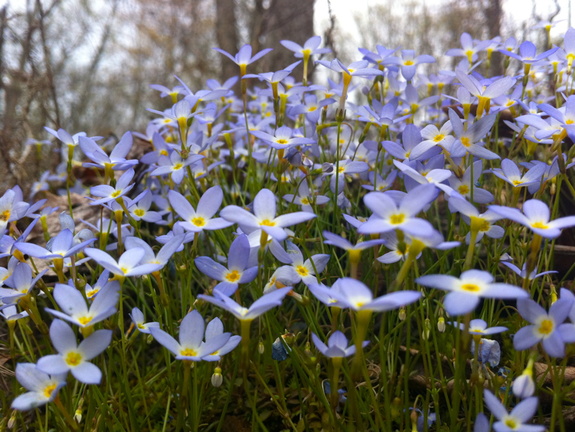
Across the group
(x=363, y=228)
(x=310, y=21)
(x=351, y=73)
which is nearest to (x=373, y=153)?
(x=351, y=73)

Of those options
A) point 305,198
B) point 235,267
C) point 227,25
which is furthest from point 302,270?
point 227,25

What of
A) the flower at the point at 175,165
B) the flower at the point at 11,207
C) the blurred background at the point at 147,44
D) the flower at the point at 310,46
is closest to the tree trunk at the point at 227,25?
the blurred background at the point at 147,44

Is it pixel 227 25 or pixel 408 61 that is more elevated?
pixel 227 25

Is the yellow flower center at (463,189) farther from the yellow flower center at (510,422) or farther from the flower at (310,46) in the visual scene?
the flower at (310,46)

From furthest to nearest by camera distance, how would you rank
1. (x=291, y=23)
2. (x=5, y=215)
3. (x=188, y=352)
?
(x=291, y=23) → (x=5, y=215) → (x=188, y=352)

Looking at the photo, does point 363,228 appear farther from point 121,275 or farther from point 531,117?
point 531,117

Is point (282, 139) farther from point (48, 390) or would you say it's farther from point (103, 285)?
point (48, 390)
